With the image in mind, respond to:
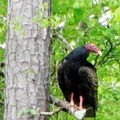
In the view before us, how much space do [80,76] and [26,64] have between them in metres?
1.05

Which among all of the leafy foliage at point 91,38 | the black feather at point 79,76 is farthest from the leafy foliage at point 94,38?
the black feather at point 79,76

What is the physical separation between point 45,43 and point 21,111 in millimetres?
653

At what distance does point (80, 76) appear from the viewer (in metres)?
4.81

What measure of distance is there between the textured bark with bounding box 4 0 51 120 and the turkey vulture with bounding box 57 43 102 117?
869 mm

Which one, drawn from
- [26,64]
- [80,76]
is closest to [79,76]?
[80,76]

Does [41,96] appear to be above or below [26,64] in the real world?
below

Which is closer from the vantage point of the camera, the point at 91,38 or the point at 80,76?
the point at 80,76

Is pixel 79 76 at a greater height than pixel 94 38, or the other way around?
pixel 94 38

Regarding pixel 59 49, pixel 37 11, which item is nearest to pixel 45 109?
pixel 37 11

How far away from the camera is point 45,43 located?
4.00 m

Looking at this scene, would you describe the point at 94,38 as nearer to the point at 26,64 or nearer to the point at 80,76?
the point at 80,76

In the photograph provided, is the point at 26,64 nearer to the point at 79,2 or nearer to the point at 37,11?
the point at 37,11

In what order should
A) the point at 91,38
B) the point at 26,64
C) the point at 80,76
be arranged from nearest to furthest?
the point at 26,64 < the point at 80,76 < the point at 91,38

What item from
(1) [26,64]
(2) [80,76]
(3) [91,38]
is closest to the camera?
(1) [26,64]
